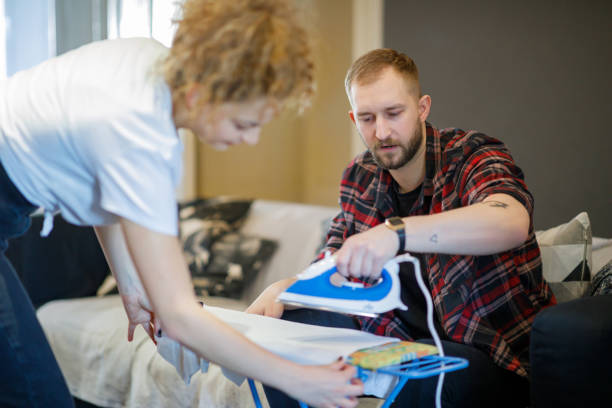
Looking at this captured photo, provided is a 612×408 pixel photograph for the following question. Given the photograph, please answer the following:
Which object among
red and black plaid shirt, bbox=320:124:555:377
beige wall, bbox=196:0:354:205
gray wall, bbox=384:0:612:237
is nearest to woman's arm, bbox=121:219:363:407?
red and black plaid shirt, bbox=320:124:555:377

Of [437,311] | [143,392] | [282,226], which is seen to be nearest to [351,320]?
[437,311]

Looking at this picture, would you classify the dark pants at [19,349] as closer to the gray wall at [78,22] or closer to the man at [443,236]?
the man at [443,236]

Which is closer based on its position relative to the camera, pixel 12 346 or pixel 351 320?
pixel 12 346

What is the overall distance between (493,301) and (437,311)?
0.45 ft

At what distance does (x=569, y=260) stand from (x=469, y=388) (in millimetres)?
487

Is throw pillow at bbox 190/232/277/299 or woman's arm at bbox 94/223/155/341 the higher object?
woman's arm at bbox 94/223/155/341

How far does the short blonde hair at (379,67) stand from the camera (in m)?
1.51

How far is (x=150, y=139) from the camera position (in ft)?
2.72

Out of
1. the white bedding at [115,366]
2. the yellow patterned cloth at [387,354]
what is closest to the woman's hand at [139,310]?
the white bedding at [115,366]

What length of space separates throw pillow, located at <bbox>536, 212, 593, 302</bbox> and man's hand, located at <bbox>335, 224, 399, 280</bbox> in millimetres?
734

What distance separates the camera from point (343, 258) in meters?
1.00

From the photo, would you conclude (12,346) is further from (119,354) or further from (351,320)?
(119,354)

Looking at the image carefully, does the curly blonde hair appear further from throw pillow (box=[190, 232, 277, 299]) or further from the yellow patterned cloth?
throw pillow (box=[190, 232, 277, 299])

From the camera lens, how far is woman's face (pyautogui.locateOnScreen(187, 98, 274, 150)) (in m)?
0.87
